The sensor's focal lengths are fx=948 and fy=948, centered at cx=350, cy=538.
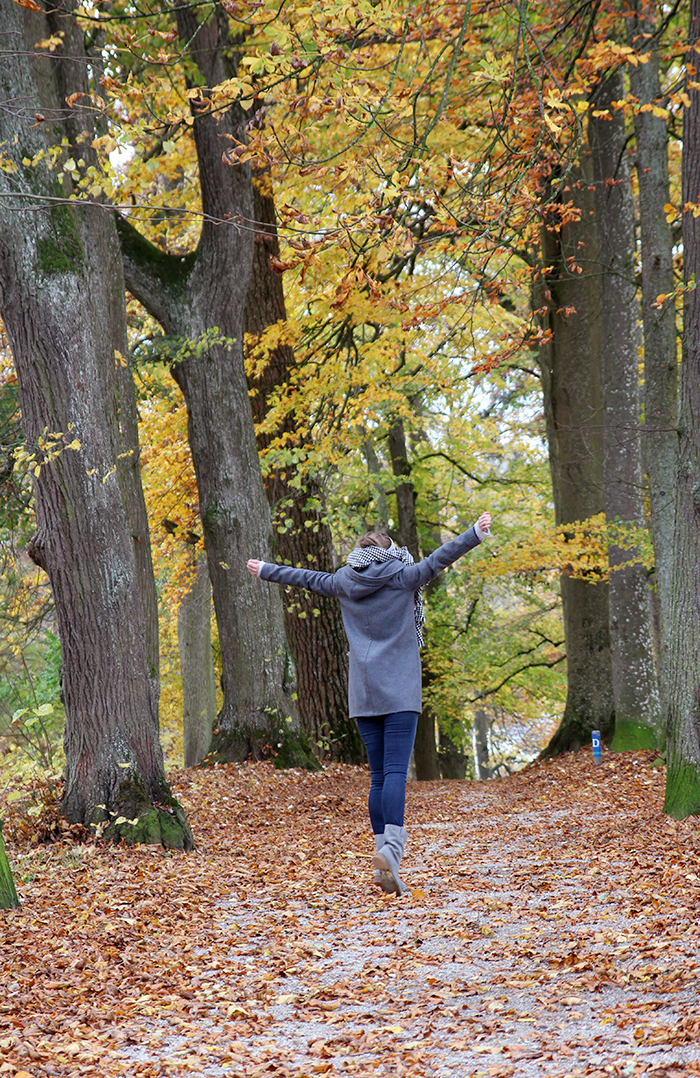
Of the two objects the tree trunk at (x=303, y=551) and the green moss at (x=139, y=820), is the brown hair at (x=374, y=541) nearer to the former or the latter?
the green moss at (x=139, y=820)

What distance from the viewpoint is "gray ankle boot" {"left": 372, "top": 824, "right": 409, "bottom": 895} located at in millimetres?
5387

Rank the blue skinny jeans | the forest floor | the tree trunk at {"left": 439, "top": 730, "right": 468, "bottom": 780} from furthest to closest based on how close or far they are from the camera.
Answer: the tree trunk at {"left": 439, "top": 730, "right": 468, "bottom": 780}
the blue skinny jeans
the forest floor

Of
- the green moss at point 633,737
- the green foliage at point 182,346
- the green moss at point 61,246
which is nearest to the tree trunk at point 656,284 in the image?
the green moss at point 633,737

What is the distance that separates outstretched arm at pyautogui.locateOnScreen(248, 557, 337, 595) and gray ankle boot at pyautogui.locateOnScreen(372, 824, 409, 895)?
1464 mm

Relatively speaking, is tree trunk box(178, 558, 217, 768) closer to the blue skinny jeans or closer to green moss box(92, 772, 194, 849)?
green moss box(92, 772, 194, 849)

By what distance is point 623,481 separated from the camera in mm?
12070

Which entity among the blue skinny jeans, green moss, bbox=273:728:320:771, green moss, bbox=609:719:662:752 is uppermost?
the blue skinny jeans

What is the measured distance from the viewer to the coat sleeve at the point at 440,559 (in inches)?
209

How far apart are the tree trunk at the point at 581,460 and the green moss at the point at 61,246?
810cm

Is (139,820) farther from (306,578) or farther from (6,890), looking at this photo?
(306,578)

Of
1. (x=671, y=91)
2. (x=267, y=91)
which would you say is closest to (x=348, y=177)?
(x=267, y=91)

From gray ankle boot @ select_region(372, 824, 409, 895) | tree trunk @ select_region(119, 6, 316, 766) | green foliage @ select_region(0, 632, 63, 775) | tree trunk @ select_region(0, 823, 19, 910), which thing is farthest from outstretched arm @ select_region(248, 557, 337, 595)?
tree trunk @ select_region(119, 6, 316, 766)

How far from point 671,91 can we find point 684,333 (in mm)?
2653

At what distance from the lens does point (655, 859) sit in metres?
5.90
